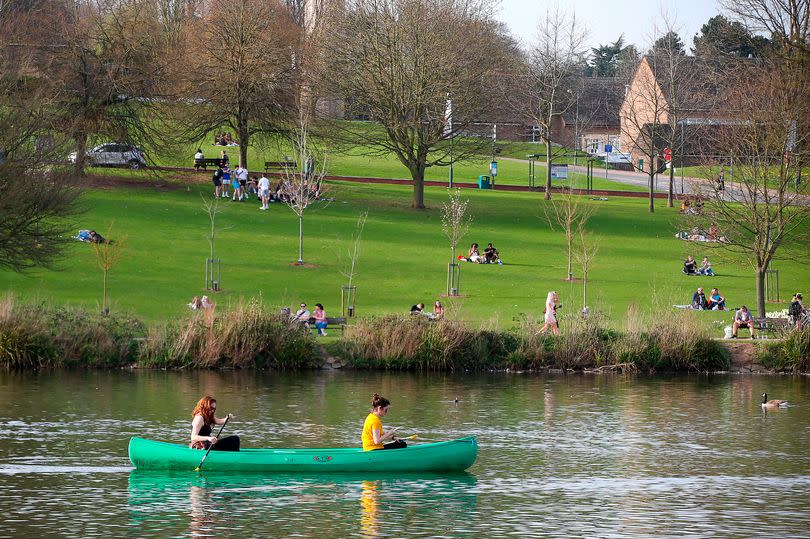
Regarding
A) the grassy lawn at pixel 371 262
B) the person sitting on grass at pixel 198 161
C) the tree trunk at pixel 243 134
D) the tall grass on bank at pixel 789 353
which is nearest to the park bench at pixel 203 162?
the person sitting on grass at pixel 198 161

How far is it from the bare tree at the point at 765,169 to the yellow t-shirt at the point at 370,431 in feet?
87.3

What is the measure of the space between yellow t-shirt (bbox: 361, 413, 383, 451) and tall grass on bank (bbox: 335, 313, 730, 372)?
1509 cm

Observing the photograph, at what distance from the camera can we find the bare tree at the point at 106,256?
47031 mm

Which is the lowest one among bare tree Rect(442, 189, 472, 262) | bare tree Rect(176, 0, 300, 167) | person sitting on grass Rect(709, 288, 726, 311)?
person sitting on grass Rect(709, 288, 726, 311)

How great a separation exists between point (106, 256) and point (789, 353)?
24558 mm

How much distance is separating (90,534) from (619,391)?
2067 cm

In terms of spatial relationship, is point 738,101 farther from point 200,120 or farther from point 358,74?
point 200,120

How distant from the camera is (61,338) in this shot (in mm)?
40469

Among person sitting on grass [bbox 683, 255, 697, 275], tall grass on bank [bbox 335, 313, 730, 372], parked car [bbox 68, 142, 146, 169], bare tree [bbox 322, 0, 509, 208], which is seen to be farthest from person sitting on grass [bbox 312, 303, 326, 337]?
parked car [bbox 68, 142, 146, 169]

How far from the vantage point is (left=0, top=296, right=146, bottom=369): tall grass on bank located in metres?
40.0

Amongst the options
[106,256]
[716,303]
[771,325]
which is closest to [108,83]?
[106,256]

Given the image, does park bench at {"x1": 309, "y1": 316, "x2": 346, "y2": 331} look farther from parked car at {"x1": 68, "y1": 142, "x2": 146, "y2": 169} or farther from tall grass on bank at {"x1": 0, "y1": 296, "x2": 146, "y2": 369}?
parked car at {"x1": 68, "y1": 142, "x2": 146, "y2": 169}

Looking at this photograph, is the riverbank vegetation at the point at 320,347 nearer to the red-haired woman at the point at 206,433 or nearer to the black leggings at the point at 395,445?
the red-haired woman at the point at 206,433

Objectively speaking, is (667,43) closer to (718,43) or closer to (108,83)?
(718,43)
